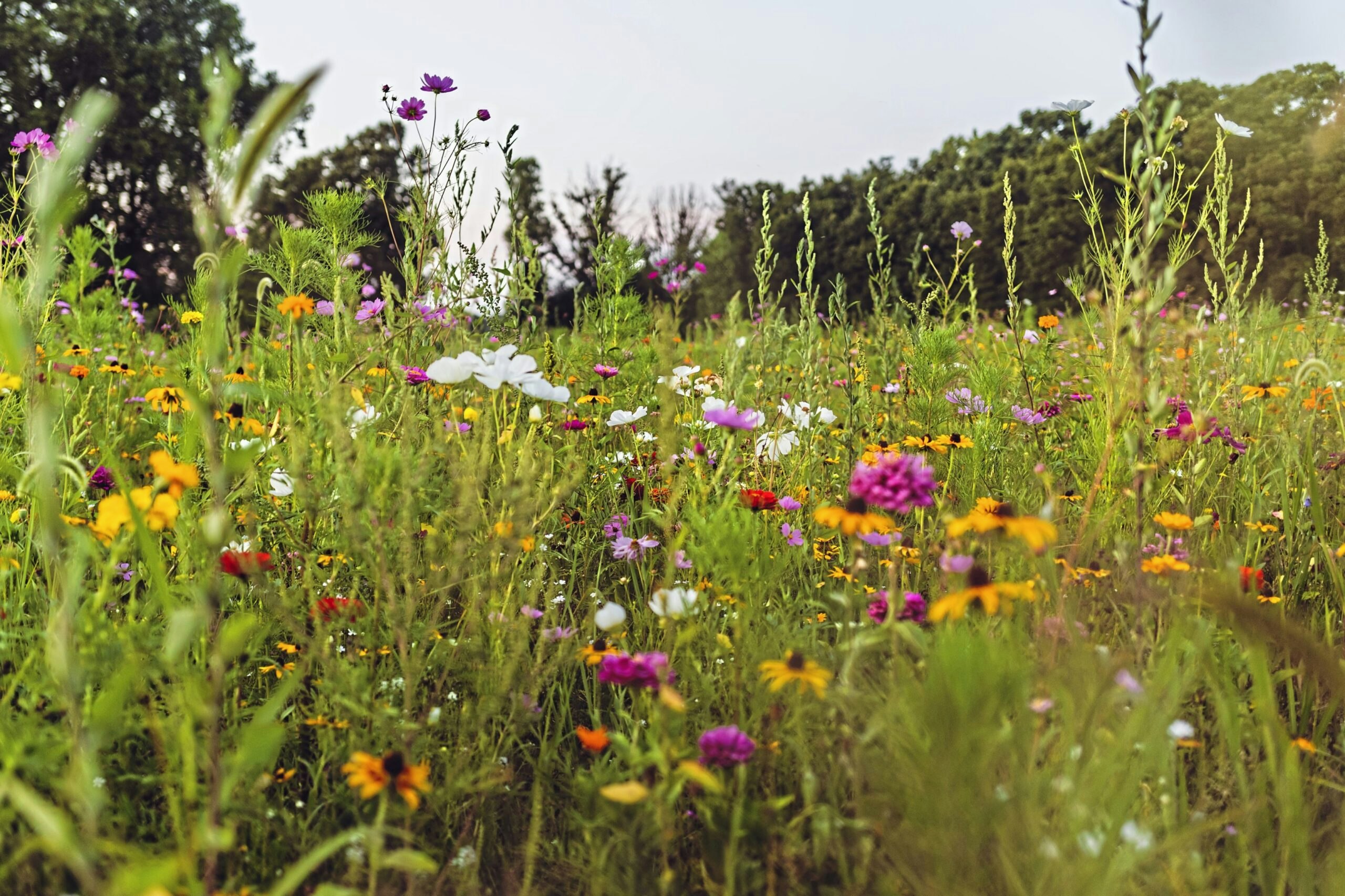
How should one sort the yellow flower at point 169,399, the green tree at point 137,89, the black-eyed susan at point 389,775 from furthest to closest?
the green tree at point 137,89, the yellow flower at point 169,399, the black-eyed susan at point 389,775

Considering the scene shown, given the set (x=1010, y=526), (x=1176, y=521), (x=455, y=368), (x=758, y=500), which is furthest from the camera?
(x=758, y=500)

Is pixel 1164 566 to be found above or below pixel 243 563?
below

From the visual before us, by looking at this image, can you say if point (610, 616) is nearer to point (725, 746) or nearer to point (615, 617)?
point (615, 617)

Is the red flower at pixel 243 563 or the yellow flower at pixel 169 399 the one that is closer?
the red flower at pixel 243 563

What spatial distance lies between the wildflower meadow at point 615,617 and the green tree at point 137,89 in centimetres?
1865

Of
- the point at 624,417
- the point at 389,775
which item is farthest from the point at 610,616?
the point at 624,417

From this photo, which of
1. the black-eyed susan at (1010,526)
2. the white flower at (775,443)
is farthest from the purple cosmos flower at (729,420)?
the white flower at (775,443)

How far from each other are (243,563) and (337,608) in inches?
8.1

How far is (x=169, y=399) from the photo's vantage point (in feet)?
7.24

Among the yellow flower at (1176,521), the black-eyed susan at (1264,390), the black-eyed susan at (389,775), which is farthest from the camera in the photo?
the black-eyed susan at (1264,390)

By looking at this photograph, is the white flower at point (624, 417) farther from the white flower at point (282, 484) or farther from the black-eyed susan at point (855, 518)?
the black-eyed susan at point (855, 518)

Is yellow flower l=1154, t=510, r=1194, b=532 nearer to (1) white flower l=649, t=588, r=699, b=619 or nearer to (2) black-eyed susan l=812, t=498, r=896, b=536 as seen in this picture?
(2) black-eyed susan l=812, t=498, r=896, b=536

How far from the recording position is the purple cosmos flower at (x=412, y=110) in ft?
8.35

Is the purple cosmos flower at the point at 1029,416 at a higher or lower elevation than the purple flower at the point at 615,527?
higher
